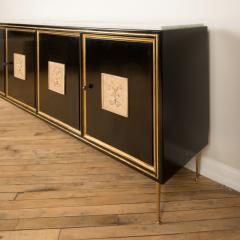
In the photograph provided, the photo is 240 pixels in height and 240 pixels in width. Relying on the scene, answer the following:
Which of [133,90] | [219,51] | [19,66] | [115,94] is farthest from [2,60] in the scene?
[219,51]

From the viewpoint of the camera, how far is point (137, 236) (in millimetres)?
1077

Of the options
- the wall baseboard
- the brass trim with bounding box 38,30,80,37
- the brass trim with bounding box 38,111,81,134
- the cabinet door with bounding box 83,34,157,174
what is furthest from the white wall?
the brass trim with bounding box 38,111,81,134

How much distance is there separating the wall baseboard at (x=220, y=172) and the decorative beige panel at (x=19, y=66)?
103 cm

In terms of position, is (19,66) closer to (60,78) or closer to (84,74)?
(60,78)

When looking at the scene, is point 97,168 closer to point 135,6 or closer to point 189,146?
point 189,146

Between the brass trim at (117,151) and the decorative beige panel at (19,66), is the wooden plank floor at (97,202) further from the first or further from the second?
the decorative beige panel at (19,66)

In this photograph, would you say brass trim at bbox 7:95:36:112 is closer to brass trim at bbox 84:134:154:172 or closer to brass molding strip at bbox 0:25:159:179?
brass molding strip at bbox 0:25:159:179

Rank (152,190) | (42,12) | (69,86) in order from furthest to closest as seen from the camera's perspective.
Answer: (42,12), (69,86), (152,190)

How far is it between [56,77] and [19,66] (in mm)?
427

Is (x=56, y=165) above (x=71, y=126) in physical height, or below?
below

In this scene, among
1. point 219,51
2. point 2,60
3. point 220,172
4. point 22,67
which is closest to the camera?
point 219,51

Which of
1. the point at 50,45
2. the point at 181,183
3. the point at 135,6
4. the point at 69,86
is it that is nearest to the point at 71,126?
the point at 69,86

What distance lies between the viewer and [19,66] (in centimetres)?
191

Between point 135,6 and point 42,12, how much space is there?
111cm
